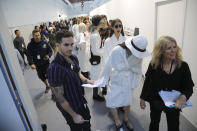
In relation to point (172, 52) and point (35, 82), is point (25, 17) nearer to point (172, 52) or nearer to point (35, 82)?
point (35, 82)

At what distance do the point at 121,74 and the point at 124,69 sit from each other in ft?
0.29

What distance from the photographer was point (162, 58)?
58.2 inches

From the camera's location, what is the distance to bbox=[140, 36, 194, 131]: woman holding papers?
139cm

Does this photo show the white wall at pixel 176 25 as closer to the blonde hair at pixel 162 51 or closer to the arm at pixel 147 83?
the blonde hair at pixel 162 51

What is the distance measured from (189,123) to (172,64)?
143 cm

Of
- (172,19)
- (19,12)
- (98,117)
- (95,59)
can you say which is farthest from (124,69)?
(19,12)

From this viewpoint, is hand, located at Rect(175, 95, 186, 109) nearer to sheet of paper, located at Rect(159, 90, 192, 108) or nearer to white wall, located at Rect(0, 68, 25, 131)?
sheet of paper, located at Rect(159, 90, 192, 108)

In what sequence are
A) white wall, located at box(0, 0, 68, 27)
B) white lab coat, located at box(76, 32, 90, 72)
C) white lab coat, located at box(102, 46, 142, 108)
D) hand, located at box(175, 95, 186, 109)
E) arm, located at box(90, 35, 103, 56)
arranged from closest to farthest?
hand, located at box(175, 95, 186, 109), white lab coat, located at box(102, 46, 142, 108), arm, located at box(90, 35, 103, 56), white lab coat, located at box(76, 32, 90, 72), white wall, located at box(0, 0, 68, 27)

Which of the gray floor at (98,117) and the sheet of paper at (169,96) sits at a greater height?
the sheet of paper at (169,96)

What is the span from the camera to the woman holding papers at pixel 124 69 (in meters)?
1.60

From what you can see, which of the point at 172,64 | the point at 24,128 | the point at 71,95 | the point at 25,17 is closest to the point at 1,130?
the point at 24,128

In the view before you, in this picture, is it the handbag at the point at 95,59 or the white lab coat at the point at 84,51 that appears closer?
the handbag at the point at 95,59

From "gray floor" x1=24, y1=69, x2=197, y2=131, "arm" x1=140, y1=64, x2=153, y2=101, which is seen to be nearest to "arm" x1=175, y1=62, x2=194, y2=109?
"arm" x1=140, y1=64, x2=153, y2=101

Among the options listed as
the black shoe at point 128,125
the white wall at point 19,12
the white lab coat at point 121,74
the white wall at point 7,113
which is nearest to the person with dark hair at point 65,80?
the white wall at point 7,113
